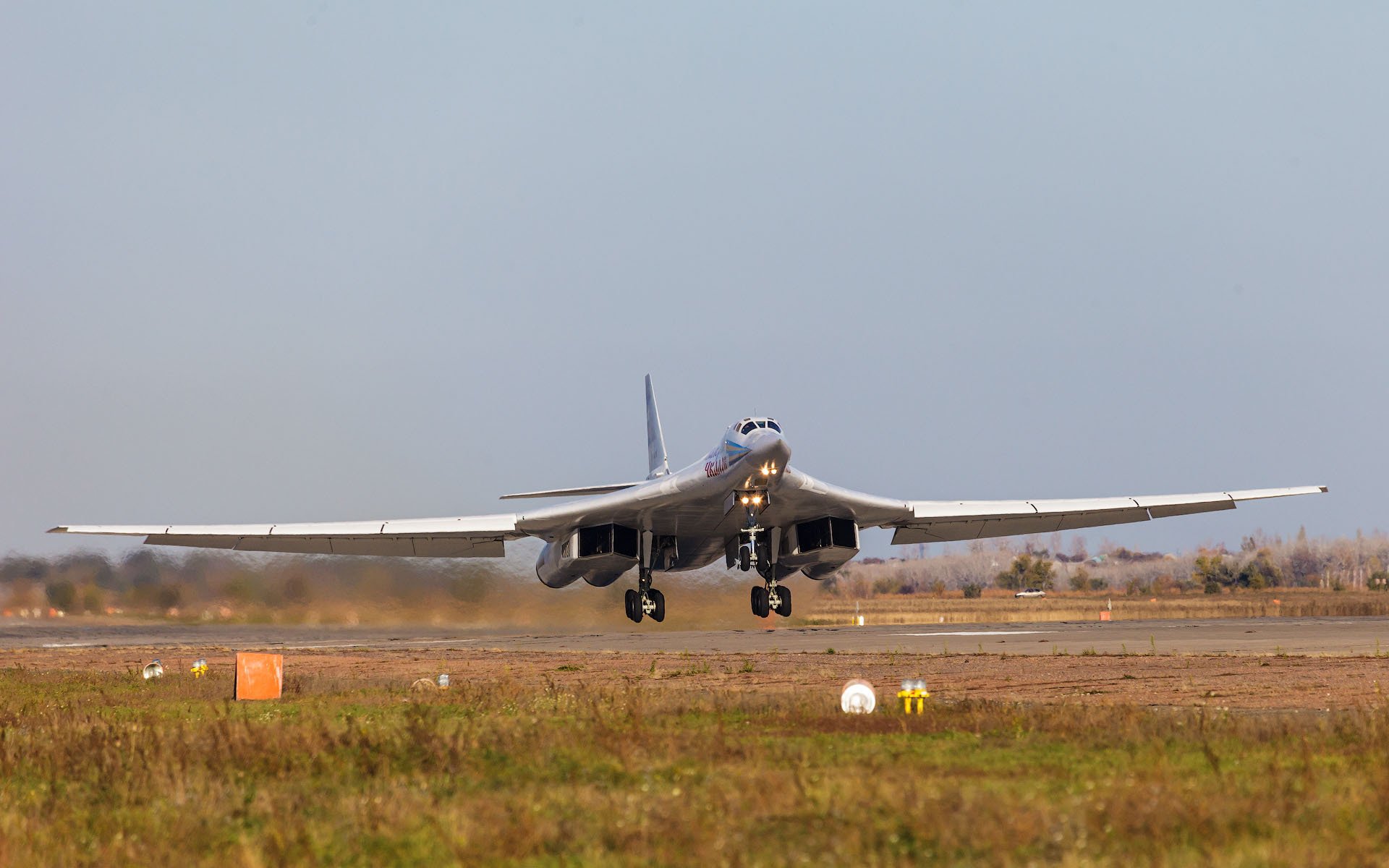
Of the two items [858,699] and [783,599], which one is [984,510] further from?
[858,699]

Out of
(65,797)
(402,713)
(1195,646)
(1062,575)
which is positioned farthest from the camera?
(1062,575)

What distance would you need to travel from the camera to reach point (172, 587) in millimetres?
37438

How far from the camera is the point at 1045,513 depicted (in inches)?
1237

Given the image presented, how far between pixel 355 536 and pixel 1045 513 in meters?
16.9

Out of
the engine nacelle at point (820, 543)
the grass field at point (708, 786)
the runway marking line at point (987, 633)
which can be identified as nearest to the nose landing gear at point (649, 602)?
the engine nacelle at point (820, 543)

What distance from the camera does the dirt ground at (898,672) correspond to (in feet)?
55.7

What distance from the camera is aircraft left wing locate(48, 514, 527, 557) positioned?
28.6 meters

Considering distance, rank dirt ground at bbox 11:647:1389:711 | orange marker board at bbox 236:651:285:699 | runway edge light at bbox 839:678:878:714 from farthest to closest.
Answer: orange marker board at bbox 236:651:285:699
dirt ground at bbox 11:647:1389:711
runway edge light at bbox 839:678:878:714

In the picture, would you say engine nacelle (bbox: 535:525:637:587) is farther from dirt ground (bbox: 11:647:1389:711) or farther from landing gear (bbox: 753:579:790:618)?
landing gear (bbox: 753:579:790:618)

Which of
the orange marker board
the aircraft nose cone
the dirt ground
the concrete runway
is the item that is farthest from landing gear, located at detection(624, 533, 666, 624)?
the orange marker board

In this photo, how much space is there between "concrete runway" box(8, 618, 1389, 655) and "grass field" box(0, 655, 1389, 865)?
15026 millimetres

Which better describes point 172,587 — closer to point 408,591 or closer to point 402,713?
point 408,591

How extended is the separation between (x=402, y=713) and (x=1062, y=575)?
105 m

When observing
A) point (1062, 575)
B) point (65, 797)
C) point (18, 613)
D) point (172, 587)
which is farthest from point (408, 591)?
point (1062, 575)
